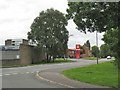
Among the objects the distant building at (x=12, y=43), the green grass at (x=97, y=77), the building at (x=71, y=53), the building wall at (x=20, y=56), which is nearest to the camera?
the green grass at (x=97, y=77)

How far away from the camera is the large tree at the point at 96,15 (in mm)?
17766

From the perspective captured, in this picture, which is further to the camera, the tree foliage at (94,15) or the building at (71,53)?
the building at (71,53)

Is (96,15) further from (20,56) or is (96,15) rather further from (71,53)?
(71,53)

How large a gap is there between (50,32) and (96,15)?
214 feet

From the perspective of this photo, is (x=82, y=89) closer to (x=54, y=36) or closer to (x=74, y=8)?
(x=74, y=8)

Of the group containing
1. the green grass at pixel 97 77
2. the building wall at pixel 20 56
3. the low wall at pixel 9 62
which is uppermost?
the building wall at pixel 20 56

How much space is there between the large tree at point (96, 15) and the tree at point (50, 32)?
6205 cm

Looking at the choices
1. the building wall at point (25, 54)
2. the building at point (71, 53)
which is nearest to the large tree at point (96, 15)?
the building wall at point (25, 54)

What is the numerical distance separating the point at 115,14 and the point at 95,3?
1.26m

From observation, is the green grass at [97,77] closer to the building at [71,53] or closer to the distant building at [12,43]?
the distant building at [12,43]

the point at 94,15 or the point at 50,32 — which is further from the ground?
the point at 50,32

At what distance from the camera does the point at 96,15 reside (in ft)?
60.6

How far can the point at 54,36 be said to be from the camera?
84125 millimetres

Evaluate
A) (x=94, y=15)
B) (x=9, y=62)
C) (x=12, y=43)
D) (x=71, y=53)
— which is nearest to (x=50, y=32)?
(x=12, y=43)
